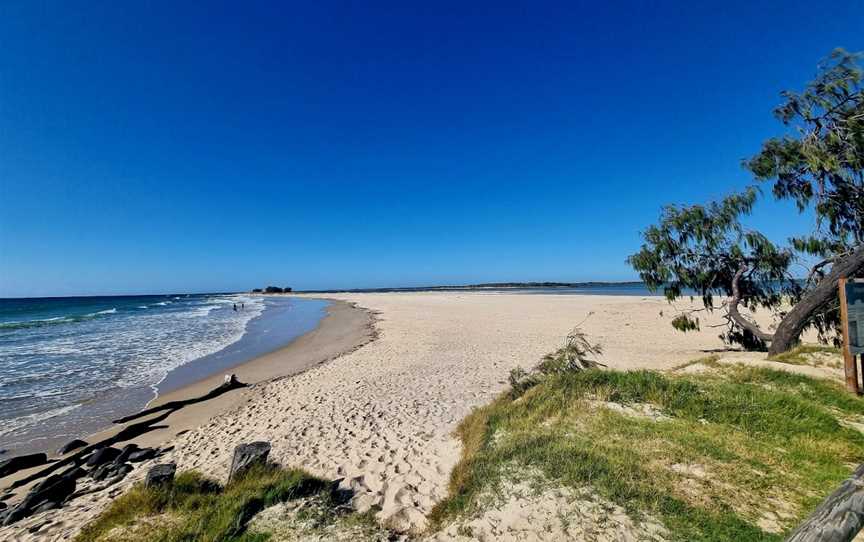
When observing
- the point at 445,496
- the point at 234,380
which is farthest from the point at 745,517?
the point at 234,380

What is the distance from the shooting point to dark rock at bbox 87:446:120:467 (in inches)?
259

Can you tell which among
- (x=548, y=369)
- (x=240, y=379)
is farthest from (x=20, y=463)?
(x=548, y=369)

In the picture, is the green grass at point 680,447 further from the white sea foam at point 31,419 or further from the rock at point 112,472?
the white sea foam at point 31,419

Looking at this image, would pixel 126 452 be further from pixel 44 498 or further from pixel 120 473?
pixel 44 498

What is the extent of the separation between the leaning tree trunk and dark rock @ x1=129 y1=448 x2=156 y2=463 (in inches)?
621

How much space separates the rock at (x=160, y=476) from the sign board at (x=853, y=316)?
11.4 m

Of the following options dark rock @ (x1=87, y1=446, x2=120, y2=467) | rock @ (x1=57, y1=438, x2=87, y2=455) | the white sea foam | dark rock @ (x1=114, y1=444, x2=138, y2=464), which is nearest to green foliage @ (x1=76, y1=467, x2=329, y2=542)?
dark rock @ (x1=114, y1=444, x2=138, y2=464)

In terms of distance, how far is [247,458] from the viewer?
530 centimetres

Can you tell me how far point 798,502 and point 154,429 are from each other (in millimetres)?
11311

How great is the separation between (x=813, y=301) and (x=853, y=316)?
426cm

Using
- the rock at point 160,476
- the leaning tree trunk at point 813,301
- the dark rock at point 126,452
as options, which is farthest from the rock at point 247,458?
the leaning tree trunk at point 813,301

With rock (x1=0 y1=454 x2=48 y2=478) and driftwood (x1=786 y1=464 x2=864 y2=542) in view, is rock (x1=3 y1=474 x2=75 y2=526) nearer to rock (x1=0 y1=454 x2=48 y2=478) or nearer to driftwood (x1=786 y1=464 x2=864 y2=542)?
rock (x1=0 y1=454 x2=48 y2=478)

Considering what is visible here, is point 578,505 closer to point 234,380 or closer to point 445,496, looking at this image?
point 445,496

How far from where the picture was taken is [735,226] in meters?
12.7
